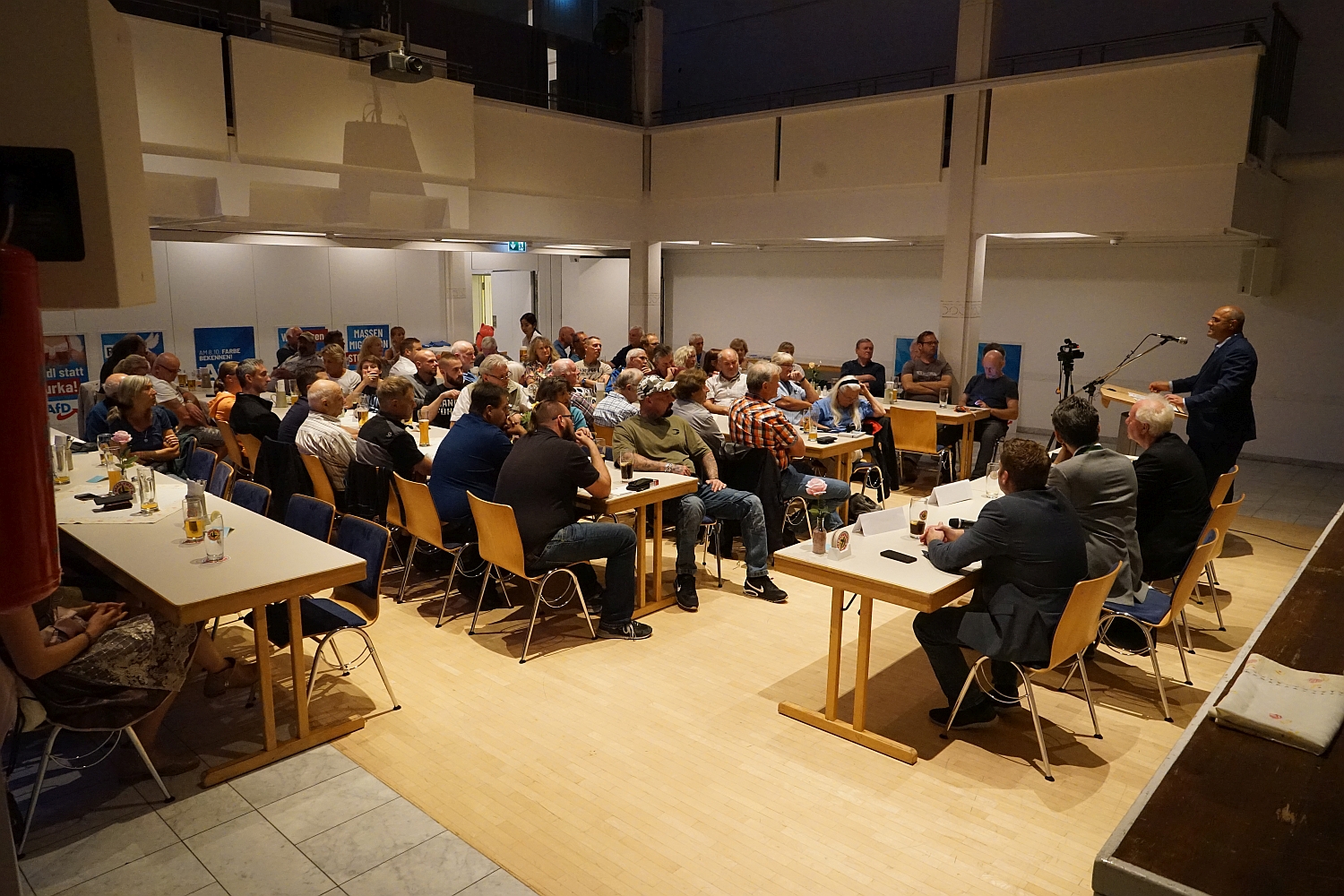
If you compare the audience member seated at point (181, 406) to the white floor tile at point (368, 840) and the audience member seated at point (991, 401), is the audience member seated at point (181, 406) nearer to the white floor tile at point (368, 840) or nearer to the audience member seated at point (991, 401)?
the white floor tile at point (368, 840)

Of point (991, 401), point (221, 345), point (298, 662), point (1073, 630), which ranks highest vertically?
point (221, 345)

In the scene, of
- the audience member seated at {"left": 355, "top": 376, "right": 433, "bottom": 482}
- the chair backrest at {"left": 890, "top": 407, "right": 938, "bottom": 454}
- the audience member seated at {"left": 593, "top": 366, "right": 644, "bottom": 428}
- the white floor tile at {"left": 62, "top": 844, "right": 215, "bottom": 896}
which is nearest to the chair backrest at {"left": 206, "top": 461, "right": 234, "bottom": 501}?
the audience member seated at {"left": 355, "top": 376, "right": 433, "bottom": 482}

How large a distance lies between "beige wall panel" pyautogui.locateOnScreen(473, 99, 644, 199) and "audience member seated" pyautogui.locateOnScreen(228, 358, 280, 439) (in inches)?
178

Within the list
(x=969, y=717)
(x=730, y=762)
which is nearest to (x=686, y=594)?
(x=730, y=762)

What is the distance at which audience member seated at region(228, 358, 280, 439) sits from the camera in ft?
22.1

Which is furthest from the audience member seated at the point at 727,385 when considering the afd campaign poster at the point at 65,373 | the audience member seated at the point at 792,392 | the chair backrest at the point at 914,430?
the afd campaign poster at the point at 65,373

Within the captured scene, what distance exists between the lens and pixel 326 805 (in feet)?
11.8

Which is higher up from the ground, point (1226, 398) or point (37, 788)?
point (1226, 398)

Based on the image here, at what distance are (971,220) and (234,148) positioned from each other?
7.37 m

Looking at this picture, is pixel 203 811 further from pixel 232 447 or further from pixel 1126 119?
pixel 1126 119

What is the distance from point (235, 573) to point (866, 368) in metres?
7.44

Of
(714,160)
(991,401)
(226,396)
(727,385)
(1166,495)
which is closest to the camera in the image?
(1166,495)

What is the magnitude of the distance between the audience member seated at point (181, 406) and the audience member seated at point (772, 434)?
4345 mm

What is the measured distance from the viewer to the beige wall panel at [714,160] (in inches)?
442
